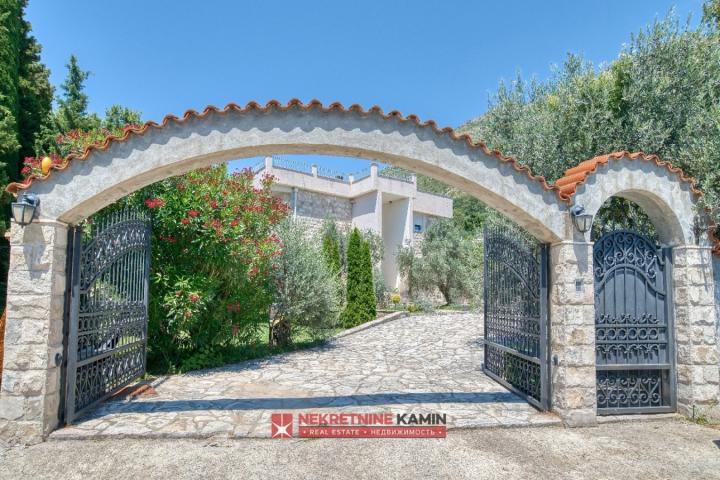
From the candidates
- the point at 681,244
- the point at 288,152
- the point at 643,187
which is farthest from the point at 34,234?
the point at 681,244

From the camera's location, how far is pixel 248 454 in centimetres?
415

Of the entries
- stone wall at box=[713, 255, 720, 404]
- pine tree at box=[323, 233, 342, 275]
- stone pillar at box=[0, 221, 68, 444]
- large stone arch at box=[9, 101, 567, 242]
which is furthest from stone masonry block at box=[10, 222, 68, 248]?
pine tree at box=[323, 233, 342, 275]

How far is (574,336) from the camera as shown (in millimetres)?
5027

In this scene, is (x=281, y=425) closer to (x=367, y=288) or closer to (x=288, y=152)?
(x=288, y=152)

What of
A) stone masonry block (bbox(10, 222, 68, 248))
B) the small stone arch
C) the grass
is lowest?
the grass

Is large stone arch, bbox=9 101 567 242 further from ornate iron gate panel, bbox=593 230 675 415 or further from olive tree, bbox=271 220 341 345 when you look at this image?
olive tree, bbox=271 220 341 345

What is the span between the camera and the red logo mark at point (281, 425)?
464 centimetres

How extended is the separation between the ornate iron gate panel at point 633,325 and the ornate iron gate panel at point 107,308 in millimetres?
6217

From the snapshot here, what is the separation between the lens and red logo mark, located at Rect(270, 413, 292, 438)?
4637mm

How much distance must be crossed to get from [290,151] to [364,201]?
55.7 ft

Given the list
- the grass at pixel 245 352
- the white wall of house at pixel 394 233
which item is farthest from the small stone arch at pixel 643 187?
the white wall of house at pixel 394 233

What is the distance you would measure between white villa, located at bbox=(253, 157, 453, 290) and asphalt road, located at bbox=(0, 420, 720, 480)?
15.6 m

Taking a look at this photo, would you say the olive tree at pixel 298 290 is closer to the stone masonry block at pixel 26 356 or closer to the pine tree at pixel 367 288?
the pine tree at pixel 367 288

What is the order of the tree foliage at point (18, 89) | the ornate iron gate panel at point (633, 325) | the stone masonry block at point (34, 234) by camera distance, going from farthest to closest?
the tree foliage at point (18, 89), the ornate iron gate panel at point (633, 325), the stone masonry block at point (34, 234)
